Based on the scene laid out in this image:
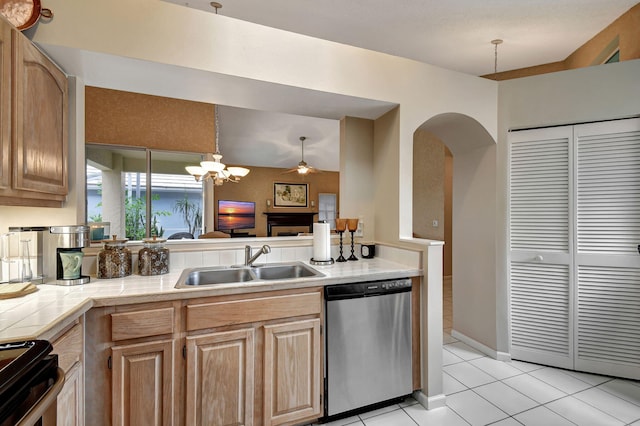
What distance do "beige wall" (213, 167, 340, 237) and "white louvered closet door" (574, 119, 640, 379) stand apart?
18.5 ft

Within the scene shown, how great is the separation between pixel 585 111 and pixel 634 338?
6.06ft

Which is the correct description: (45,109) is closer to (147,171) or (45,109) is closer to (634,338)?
(147,171)

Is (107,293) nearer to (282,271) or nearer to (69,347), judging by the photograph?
(69,347)

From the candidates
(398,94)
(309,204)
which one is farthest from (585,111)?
(309,204)

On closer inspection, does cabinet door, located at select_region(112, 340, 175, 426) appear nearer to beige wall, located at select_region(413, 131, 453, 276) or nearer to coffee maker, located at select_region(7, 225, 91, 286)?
coffee maker, located at select_region(7, 225, 91, 286)

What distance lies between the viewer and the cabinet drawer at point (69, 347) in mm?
1126

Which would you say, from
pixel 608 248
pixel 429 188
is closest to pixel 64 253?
pixel 608 248

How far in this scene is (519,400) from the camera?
204 centimetres

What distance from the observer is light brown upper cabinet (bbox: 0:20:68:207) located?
124 cm

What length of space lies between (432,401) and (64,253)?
8.15 feet

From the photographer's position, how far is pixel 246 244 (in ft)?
7.36

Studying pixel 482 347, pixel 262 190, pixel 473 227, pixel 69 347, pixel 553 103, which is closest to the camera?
pixel 69 347

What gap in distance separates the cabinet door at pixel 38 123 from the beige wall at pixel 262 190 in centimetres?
539

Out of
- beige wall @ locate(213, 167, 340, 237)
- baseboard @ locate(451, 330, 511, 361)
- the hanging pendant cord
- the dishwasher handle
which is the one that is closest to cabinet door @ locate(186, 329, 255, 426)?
the dishwasher handle
